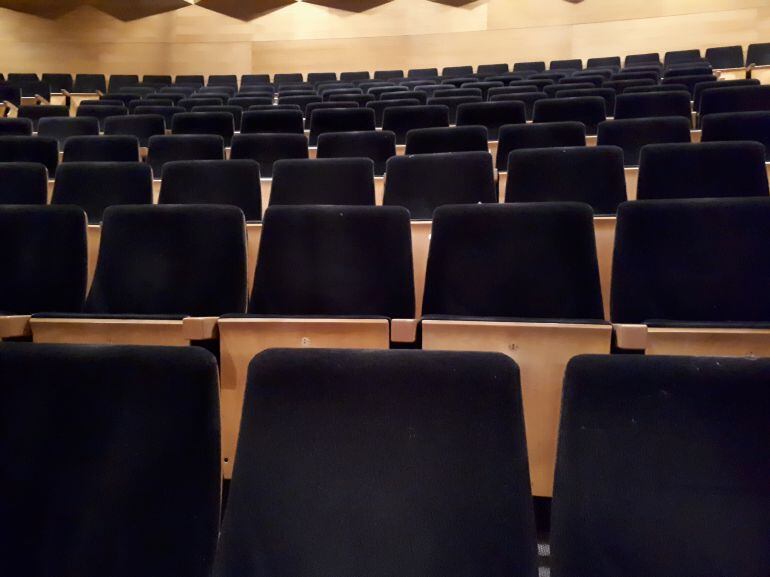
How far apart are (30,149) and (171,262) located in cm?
41

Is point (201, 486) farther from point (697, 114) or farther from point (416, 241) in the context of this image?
point (697, 114)

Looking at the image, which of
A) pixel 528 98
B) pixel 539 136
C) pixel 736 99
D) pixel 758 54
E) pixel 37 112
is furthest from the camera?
pixel 758 54

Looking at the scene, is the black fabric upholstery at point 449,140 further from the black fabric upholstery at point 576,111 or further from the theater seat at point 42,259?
the theater seat at point 42,259

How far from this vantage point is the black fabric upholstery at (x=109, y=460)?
0.18 metres

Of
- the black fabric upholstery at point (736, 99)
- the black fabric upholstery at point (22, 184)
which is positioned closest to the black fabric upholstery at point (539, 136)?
the black fabric upholstery at point (736, 99)

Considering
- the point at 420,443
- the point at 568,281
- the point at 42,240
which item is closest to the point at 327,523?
the point at 420,443

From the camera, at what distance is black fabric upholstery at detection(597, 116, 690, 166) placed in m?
0.59

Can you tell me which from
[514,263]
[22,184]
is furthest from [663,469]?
[22,184]

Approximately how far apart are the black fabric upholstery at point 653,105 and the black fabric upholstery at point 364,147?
321mm

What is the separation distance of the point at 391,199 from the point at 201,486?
37cm

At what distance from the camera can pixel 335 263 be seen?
0.38 meters

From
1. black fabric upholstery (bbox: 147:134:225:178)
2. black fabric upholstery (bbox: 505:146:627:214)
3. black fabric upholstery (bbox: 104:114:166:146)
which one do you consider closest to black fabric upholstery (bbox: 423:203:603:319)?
black fabric upholstery (bbox: 505:146:627:214)

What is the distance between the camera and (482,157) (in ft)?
1.64

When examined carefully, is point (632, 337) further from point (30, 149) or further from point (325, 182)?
point (30, 149)
